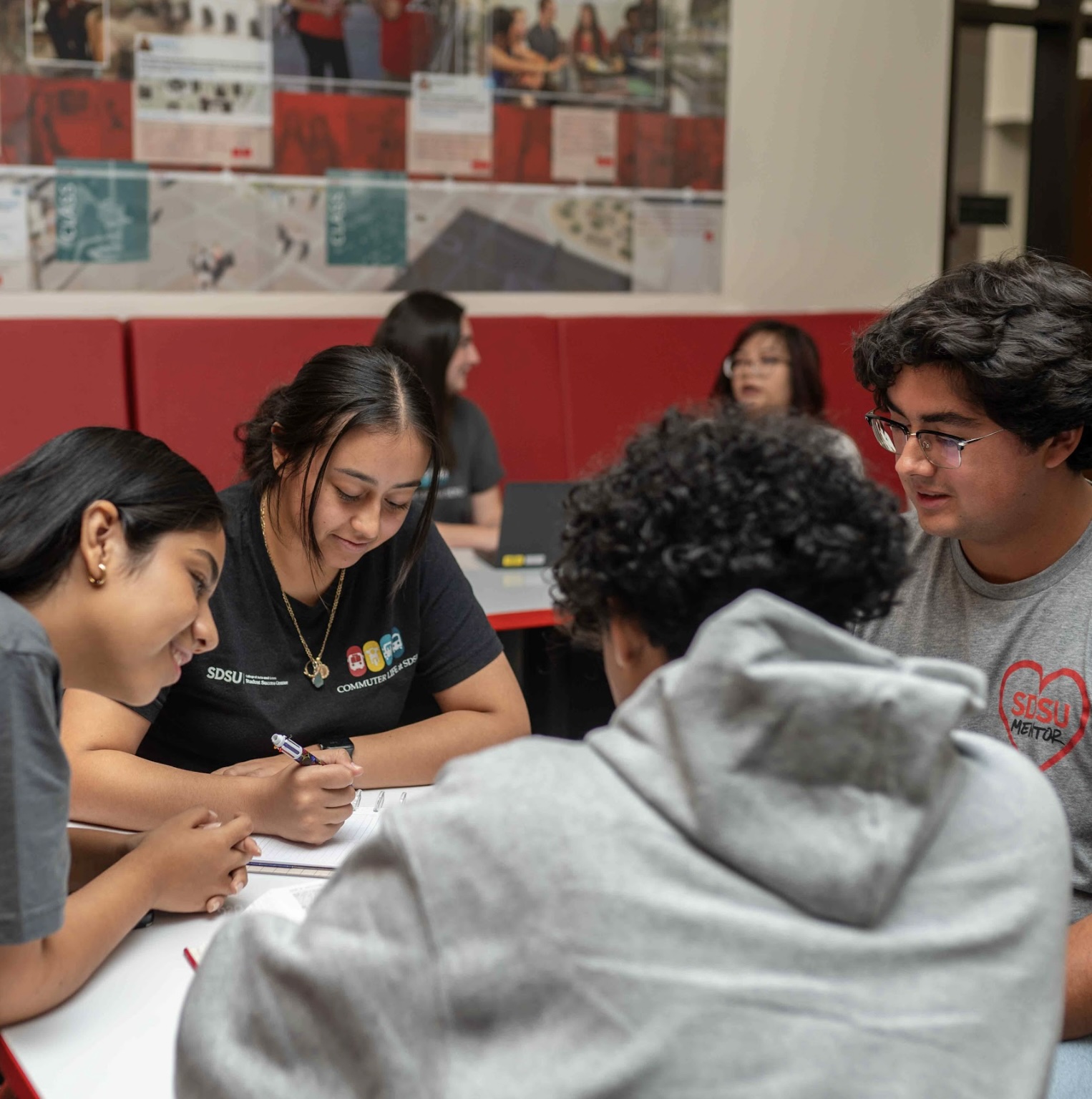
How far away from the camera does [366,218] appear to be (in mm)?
4121

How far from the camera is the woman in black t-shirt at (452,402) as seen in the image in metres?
3.66

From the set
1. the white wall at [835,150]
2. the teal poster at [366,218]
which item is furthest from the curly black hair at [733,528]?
the white wall at [835,150]

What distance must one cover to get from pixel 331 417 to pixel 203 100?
250 centimetres

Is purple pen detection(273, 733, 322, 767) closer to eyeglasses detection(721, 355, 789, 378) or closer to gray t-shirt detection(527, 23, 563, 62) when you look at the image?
eyeglasses detection(721, 355, 789, 378)

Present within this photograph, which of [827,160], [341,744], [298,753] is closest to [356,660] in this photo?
[341,744]

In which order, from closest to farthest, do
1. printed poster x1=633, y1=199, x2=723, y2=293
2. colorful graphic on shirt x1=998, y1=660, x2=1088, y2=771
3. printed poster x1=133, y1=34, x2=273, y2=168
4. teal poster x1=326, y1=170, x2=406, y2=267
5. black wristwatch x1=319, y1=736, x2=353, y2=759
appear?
colorful graphic on shirt x1=998, y1=660, x2=1088, y2=771, black wristwatch x1=319, y1=736, x2=353, y2=759, printed poster x1=133, y1=34, x2=273, y2=168, teal poster x1=326, y1=170, x2=406, y2=267, printed poster x1=633, y1=199, x2=723, y2=293

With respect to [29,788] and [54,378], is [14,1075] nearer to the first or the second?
[29,788]

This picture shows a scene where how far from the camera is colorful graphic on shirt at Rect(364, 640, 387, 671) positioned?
1.82m

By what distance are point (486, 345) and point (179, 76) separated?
4.01 feet

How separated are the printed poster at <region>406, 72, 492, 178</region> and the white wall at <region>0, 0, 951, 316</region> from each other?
1.60 feet

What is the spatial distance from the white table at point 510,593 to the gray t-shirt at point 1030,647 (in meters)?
0.91

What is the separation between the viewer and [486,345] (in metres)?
4.17

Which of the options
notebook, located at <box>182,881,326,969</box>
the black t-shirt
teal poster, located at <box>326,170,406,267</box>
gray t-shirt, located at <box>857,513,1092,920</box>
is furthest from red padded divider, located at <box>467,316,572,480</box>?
notebook, located at <box>182,881,326,969</box>

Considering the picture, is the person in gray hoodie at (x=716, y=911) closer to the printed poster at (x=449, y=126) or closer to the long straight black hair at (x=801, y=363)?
the long straight black hair at (x=801, y=363)
